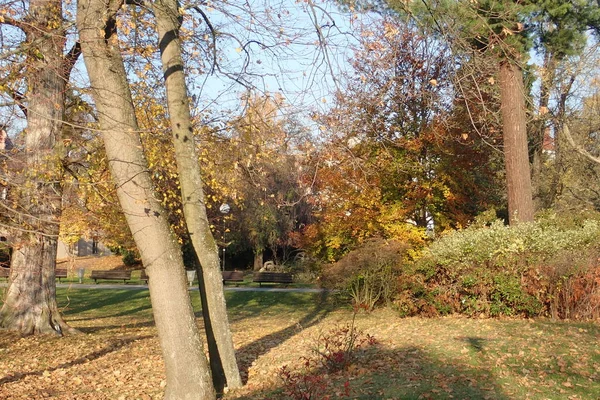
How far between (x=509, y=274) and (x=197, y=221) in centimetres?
658

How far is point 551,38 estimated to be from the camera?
1702 centimetres

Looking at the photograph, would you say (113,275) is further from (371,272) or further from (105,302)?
(371,272)

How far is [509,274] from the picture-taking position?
37.4ft

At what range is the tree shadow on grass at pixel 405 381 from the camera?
6758 millimetres

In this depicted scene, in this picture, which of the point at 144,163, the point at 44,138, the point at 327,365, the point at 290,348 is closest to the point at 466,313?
the point at 290,348

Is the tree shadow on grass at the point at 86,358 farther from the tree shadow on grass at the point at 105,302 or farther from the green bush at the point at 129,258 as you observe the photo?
the green bush at the point at 129,258

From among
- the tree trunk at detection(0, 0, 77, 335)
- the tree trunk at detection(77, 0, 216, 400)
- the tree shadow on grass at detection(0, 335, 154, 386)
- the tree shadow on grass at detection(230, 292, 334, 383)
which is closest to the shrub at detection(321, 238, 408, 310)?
the tree shadow on grass at detection(230, 292, 334, 383)

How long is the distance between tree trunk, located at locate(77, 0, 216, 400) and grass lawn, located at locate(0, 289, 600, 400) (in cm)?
93

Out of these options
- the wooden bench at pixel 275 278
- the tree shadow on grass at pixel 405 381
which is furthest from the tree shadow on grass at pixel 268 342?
the wooden bench at pixel 275 278

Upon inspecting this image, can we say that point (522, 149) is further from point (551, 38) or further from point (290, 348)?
point (290, 348)

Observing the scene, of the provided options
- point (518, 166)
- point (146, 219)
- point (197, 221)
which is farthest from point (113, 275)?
point (146, 219)

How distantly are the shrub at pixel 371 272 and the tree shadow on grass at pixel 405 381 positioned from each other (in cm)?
597

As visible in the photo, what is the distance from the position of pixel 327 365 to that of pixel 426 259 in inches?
210

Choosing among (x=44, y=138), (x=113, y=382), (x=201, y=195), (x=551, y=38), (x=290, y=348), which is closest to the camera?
(x=201, y=195)
